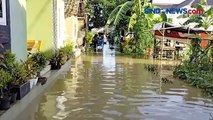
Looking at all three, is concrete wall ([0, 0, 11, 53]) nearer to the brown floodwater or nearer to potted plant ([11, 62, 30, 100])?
potted plant ([11, 62, 30, 100])

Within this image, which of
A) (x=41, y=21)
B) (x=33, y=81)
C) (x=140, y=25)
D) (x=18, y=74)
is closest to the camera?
(x=18, y=74)

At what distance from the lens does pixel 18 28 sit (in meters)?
10.3

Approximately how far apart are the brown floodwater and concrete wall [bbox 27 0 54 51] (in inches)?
106

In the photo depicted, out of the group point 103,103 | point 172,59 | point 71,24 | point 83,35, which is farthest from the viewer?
point 83,35

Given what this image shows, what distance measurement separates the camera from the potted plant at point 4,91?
6.57 metres

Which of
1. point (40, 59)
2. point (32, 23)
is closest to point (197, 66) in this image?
point (40, 59)

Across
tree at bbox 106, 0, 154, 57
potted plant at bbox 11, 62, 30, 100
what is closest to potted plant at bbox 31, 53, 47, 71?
potted plant at bbox 11, 62, 30, 100

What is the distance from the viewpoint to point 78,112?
7.73m

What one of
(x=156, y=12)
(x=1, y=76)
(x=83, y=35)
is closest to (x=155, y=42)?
(x=156, y=12)

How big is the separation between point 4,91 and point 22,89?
0.87 m

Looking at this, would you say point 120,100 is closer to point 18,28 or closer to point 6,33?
point 6,33

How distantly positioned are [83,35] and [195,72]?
2002 cm

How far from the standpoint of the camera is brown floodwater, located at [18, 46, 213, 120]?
7508 millimetres

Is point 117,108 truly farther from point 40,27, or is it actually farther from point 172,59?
point 172,59
